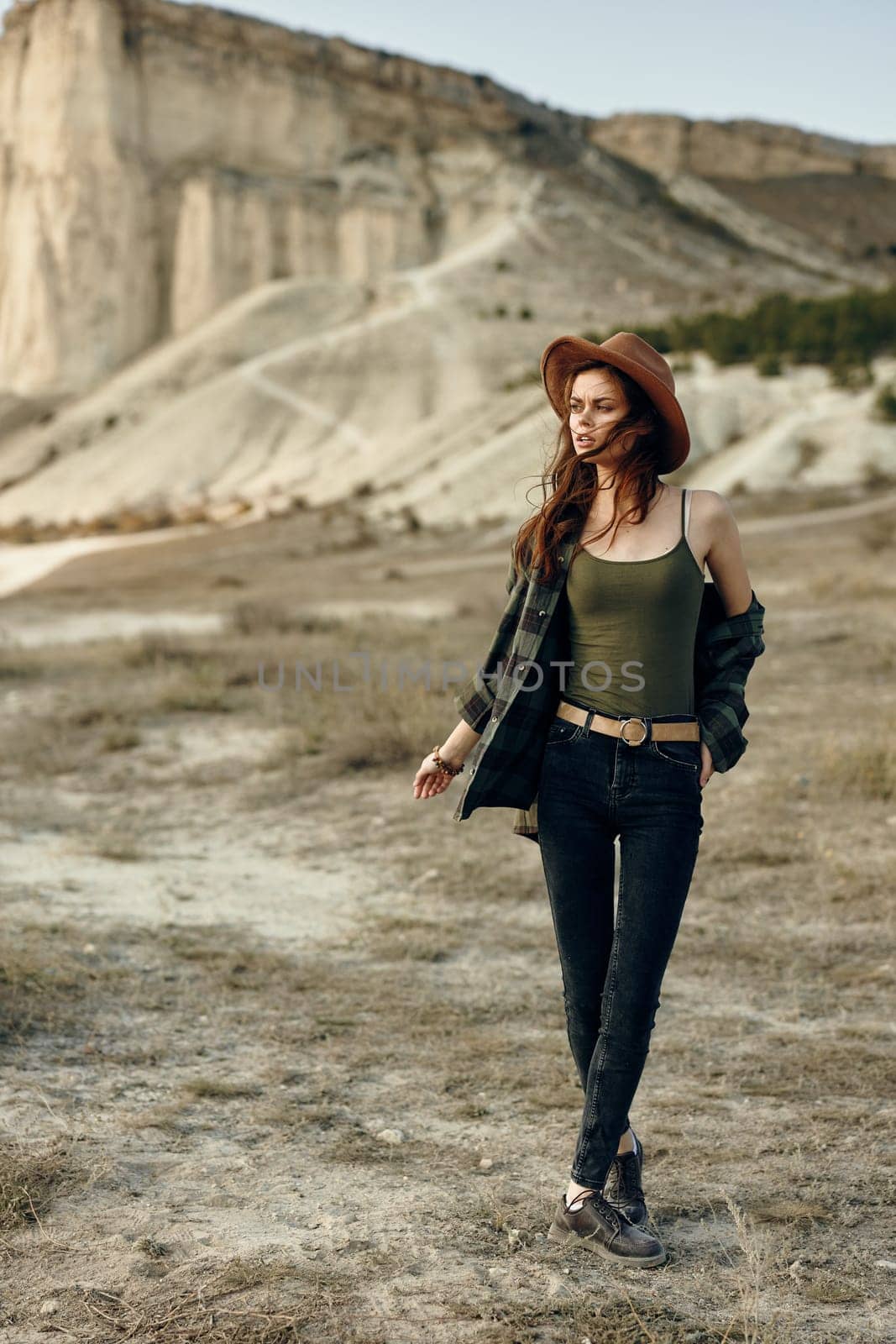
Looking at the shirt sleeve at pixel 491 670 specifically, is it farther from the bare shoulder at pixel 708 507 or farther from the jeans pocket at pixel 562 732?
the bare shoulder at pixel 708 507

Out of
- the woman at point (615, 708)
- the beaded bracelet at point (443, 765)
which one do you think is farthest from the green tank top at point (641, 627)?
the beaded bracelet at point (443, 765)

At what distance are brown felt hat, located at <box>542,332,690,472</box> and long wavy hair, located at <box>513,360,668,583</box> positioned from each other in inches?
0.9

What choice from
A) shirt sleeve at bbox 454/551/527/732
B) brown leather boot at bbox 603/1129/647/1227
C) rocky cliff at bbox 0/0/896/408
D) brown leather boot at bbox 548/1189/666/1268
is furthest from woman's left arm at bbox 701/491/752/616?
rocky cliff at bbox 0/0/896/408

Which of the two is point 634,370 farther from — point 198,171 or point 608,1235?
point 198,171

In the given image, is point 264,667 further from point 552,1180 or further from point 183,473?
point 183,473

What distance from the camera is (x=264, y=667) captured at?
1127 centimetres

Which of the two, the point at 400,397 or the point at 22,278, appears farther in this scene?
the point at 22,278

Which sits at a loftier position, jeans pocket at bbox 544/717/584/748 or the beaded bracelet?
jeans pocket at bbox 544/717/584/748

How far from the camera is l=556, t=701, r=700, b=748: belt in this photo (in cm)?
273

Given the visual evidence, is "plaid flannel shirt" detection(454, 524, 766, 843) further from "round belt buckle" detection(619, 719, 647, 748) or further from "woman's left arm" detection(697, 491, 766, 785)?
"round belt buckle" detection(619, 719, 647, 748)

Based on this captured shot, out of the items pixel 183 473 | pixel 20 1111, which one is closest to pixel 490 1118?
pixel 20 1111

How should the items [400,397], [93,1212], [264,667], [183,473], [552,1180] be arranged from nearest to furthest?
1. [93,1212]
2. [552,1180]
3. [264,667]
4. [183,473]
5. [400,397]

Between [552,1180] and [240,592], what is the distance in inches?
713

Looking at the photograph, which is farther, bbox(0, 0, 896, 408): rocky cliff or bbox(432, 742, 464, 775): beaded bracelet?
bbox(0, 0, 896, 408): rocky cliff
